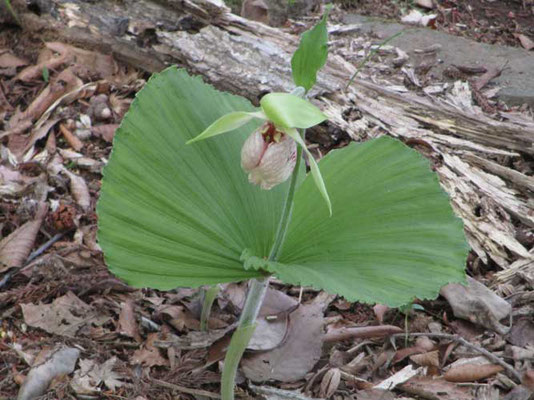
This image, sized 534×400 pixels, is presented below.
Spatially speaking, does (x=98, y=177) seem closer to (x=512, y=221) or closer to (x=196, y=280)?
(x=196, y=280)

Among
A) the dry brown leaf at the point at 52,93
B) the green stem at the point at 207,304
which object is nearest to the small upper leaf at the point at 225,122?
the green stem at the point at 207,304

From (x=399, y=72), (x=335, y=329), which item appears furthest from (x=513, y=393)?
(x=399, y=72)

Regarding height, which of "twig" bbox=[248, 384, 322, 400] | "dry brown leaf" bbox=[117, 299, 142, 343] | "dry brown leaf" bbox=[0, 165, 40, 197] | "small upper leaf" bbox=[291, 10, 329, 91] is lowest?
"dry brown leaf" bbox=[117, 299, 142, 343]

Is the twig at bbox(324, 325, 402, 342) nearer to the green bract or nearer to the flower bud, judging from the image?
the green bract

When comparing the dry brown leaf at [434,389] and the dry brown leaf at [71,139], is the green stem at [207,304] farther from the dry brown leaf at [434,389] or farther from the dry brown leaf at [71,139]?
the dry brown leaf at [71,139]

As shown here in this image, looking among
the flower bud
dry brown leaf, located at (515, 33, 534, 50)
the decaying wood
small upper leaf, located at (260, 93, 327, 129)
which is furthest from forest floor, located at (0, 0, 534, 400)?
dry brown leaf, located at (515, 33, 534, 50)

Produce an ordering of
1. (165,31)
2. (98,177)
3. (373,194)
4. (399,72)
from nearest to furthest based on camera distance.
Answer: (373,194)
(98,177)
(165,31)
(399,72)

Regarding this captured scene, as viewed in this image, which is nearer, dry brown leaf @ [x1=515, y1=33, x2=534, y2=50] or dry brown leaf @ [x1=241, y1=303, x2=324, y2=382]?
dry brown leaf @ [x1=241, y1=303, x2=324, y2=382]
